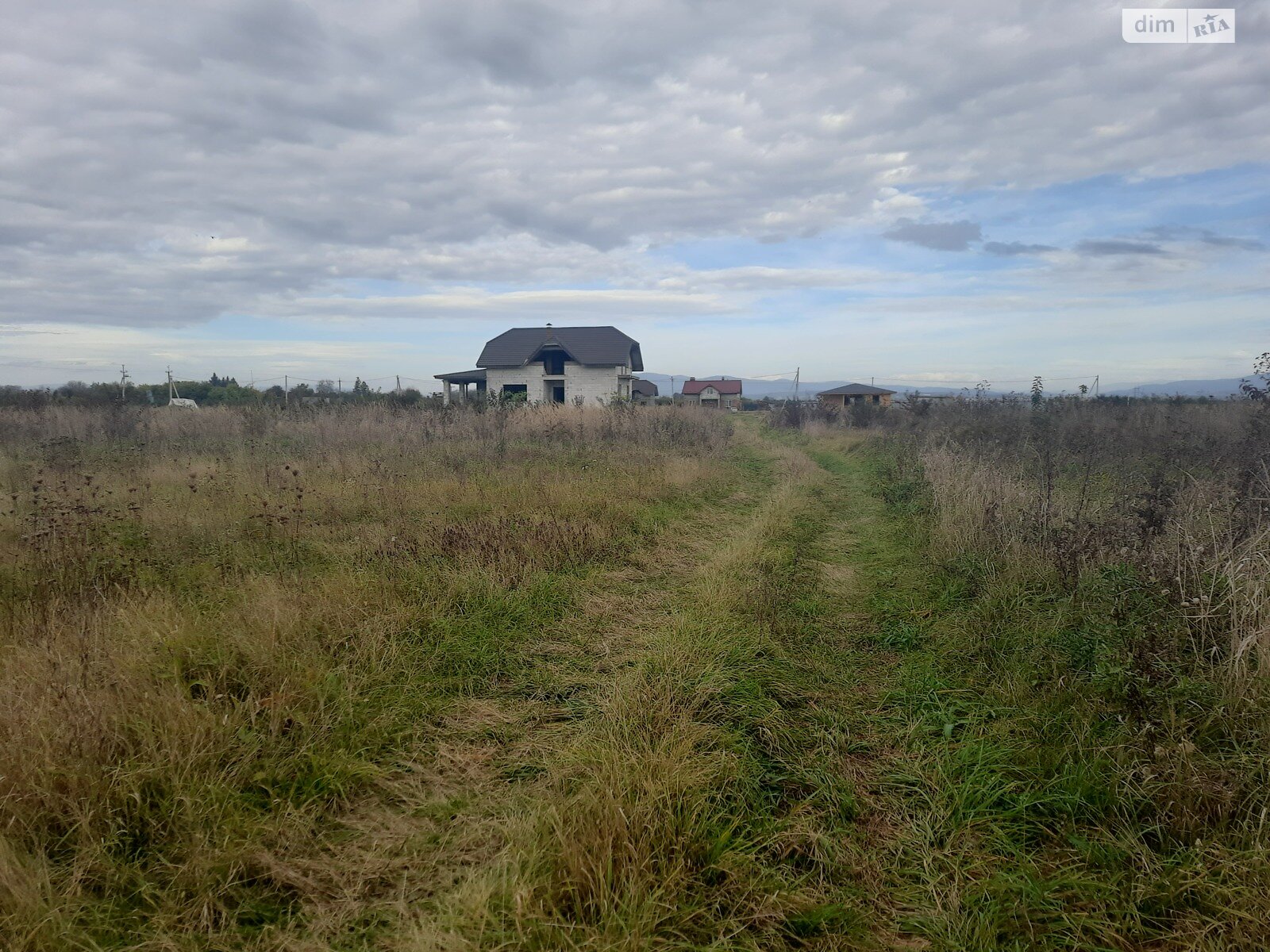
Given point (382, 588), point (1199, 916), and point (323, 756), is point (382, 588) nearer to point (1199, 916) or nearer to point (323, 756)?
point (323, 756)

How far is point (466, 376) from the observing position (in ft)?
115

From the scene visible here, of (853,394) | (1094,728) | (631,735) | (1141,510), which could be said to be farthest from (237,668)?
(853,394)

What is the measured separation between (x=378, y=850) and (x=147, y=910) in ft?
2.50

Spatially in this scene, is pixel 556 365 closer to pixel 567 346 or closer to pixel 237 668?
pixel 567 346

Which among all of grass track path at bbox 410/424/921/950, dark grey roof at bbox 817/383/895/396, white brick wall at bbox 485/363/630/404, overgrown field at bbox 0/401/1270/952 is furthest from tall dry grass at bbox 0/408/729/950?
dark grey roof at bbox 817/383/895/396

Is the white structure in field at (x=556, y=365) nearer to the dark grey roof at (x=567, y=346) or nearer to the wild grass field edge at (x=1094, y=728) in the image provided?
the dark grey roof at (x=567, y=346)

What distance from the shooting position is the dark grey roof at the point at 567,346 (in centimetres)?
3170

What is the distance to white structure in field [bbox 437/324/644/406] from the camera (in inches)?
1246

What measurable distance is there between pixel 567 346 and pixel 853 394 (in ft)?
84.0

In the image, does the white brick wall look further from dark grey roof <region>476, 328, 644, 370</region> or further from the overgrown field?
the overgrown field

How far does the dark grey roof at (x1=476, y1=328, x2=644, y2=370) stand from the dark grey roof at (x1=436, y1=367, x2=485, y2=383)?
1.90 meters

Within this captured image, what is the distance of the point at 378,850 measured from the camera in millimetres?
2646

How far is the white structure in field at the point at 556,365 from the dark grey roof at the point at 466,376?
2.43ft

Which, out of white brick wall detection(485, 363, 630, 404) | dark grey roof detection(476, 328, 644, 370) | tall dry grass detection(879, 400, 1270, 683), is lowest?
tall dry grass detection(879, 400, 1270, 683)
